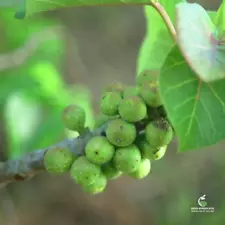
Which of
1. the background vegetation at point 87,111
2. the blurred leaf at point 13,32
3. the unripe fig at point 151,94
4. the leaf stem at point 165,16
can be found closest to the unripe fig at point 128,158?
the unripe fig at point 151,94

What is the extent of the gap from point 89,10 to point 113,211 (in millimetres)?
2047

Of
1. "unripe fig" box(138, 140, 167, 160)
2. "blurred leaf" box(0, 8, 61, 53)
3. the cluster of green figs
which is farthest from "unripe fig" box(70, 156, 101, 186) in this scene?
"blurred leaf" box(0, 8, 61, 53)

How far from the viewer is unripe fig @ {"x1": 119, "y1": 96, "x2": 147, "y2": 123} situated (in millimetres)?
964

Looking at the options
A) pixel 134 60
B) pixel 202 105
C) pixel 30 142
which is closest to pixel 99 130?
pixel 202 105

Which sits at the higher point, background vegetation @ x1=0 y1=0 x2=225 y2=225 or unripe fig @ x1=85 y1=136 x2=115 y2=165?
unripe fig @ x1=85 y1=136 x2=115 y2=165

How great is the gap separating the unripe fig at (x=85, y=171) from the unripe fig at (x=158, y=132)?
137mm

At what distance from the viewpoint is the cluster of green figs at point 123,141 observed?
38.4 inches

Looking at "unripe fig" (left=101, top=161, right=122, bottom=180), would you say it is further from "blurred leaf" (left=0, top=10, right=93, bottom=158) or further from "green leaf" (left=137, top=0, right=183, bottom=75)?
"blurred leaf" (left=0, top=10, right=93, bottom=158)

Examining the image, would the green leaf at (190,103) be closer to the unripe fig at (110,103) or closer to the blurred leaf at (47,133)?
the unripe fig at (110,103)

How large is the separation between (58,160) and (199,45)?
0.41 metres

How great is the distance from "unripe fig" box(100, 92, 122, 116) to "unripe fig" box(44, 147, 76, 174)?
0.12 meters

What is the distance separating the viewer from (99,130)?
1.08 metres

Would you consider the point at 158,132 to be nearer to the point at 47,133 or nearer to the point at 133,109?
the point at 133,109

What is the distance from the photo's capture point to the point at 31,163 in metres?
1.15
